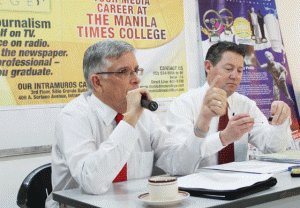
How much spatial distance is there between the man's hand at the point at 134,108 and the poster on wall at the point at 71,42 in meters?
1.25

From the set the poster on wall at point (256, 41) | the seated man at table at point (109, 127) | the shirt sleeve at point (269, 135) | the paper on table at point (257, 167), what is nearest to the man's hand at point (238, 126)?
the paper on table at point (257, 167)

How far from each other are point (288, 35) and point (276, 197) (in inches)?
131

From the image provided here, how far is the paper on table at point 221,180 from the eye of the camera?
1313mm

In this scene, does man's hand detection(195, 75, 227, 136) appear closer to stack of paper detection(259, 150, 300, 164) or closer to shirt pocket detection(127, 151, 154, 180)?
shirt pocket detection(127, 151, 154, 180)

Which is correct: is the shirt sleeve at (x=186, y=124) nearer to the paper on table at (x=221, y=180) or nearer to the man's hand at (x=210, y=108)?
the man's hand at (x=210, y=108)

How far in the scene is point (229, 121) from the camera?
194 cm

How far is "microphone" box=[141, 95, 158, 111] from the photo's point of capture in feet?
4.83

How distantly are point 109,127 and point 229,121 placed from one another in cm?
65

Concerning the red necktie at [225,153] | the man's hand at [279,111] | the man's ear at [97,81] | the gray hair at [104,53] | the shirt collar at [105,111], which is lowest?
the red necktie at [225,153]

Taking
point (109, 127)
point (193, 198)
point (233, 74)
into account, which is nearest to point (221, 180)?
point (193, 198)

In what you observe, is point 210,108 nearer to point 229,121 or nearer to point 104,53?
point 229,121

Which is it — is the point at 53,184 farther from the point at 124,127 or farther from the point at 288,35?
the point at 288,35

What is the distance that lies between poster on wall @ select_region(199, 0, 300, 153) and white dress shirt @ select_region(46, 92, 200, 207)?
171 cm

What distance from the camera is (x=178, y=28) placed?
131 inches
